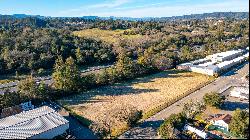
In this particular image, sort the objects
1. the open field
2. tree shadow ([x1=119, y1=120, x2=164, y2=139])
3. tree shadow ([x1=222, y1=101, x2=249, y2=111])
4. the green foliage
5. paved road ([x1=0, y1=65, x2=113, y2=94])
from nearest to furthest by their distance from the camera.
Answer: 1. the green foliage
2. tree shadow ([x1=119, y1=120, x2=164, y2=139])
3. tree shadow ([x1=222, y1=101, x2=249, y2=111])
4. paved road ([x1=0, y1=65, x2=113, y2=94])
5. the open field

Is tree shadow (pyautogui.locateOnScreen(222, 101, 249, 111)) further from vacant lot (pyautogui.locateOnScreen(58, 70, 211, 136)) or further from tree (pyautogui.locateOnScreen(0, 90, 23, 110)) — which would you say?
tree (pyautogui.locateOnScreen(0, 90, 23, 110))

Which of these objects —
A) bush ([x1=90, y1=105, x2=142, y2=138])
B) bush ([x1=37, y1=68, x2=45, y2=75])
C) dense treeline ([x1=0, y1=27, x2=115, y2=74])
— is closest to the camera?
bush ([x1=90, y1=105, x2=142, y2=138])

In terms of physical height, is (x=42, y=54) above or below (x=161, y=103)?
above

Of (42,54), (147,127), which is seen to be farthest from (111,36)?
(147,127)

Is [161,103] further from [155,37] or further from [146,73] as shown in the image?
[155,37]

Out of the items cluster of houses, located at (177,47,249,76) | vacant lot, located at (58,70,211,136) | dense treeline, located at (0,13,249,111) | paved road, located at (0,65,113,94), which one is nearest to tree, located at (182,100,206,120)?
vacant lot, located at (58,70,211,136)
